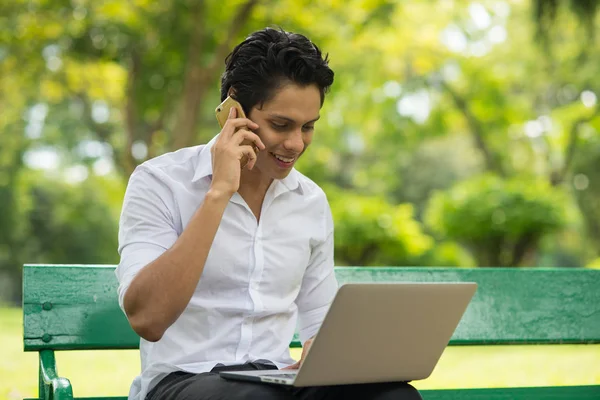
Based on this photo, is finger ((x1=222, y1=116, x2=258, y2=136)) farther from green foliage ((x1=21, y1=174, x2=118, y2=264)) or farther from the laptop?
green foliage ((x1=21, y1=174, x2=118, y2=264))

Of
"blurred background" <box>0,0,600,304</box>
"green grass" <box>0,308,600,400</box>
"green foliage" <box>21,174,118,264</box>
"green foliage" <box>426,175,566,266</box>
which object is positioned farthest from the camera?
"green foliage" <box>21,174,118,264</box>

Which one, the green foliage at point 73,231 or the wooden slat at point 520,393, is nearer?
the wooden slat at point 520,393

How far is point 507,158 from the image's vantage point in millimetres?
20484

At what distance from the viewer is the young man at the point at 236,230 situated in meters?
2.08

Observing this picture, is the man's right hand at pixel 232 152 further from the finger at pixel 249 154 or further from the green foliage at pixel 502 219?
the green foliage at pixel 502 219

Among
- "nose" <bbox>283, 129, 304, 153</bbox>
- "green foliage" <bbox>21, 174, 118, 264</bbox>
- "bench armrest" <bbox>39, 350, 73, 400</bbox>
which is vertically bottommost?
"bench armrest" <bbox>39, 350, 73, 400</bbox>

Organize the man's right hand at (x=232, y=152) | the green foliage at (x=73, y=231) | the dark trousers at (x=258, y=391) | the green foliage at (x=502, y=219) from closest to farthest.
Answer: the dark trousers at (x=258, y=391) → the man's right hand at (x=232, y=152) → the green foliage at (x=502, y=219) → the green foliage at (x=73, y=231)

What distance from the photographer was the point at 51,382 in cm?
216

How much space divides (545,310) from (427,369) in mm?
1221

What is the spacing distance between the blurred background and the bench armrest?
23.8 feet

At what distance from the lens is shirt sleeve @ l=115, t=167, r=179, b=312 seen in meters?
2.08

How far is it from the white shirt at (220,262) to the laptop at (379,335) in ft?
0.87

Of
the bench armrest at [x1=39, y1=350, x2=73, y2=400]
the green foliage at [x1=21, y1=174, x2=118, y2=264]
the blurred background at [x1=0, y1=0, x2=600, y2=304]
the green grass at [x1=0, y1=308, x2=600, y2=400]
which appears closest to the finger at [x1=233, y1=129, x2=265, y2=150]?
the bench armrest at [x1=39, y1=350, x2=73, y2=400]

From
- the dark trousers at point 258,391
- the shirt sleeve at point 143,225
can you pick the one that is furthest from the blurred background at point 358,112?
the dark trousers at point 258,391
